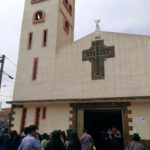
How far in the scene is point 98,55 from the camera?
14.3 m

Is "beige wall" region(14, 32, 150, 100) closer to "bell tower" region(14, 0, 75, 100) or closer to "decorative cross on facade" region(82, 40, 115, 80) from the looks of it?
"bell tower" region(14, 0, 75, 100)

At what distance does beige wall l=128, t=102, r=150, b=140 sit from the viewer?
1140cm

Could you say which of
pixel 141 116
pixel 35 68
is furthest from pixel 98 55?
pixel 35 68

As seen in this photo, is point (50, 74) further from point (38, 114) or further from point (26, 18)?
point (26, 18)

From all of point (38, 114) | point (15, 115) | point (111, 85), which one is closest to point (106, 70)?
point (111, 85)

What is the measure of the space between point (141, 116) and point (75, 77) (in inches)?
221

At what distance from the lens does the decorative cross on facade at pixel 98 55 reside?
13.7m

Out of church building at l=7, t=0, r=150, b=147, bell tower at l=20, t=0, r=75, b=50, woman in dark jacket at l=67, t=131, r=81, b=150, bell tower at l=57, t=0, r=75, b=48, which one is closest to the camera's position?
woman in dark jacket at l=67, t=131, r=81, b=150

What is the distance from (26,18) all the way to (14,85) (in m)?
7.15

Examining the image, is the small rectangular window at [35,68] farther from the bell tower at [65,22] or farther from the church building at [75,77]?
the bell tower at [65,22]

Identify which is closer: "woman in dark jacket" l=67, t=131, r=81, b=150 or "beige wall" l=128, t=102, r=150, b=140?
"woman in dark jacket" l=67, t=131, r=81, b=150

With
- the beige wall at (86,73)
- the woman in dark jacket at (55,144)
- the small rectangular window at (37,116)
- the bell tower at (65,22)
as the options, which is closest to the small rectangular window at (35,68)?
the beige wall at (86,73)

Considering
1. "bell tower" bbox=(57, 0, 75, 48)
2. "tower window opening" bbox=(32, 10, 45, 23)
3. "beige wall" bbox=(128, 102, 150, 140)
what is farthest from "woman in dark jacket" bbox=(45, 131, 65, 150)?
"tower window opening" bbox=(32, 10, 45, 23)

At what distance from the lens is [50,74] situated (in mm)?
15438
